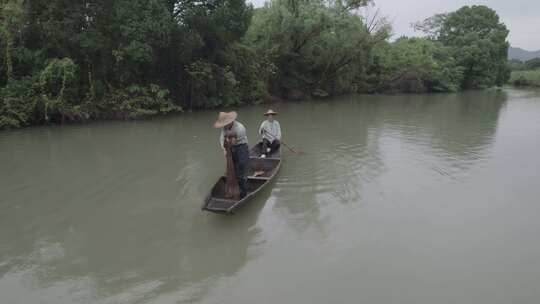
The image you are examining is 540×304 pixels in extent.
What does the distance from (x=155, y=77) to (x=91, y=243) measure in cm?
1444

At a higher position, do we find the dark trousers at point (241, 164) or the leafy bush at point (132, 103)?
the leafy bush at point (132, 103)

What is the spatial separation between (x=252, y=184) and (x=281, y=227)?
1.52m

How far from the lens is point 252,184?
7.68 metres

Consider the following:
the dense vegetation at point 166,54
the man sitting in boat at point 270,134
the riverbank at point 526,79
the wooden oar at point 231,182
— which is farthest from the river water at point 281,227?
the riverbank at point 526,79

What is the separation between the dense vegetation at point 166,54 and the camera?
15.2m

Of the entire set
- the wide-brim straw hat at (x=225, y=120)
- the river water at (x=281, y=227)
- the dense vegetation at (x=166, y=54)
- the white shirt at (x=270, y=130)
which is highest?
the dense vegetation at (x=166, y=54)

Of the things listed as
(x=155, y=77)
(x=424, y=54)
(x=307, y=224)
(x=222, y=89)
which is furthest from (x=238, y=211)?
(x=424, y=54)

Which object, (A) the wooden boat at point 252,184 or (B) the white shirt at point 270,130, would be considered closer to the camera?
(A) the wooden boat at point 252,184

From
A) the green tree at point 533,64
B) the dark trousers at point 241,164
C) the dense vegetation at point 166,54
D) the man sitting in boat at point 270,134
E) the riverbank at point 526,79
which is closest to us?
the dark trousers at point 241,164

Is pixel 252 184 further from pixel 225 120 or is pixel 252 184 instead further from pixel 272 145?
pixel 272 145

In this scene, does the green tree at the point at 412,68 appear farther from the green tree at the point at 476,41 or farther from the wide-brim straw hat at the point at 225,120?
the wide-brim straw hat at the point at 225,120

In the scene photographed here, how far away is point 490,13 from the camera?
45.9 m

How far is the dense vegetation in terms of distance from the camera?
15.2 m

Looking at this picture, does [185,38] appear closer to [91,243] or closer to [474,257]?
[91,243]
